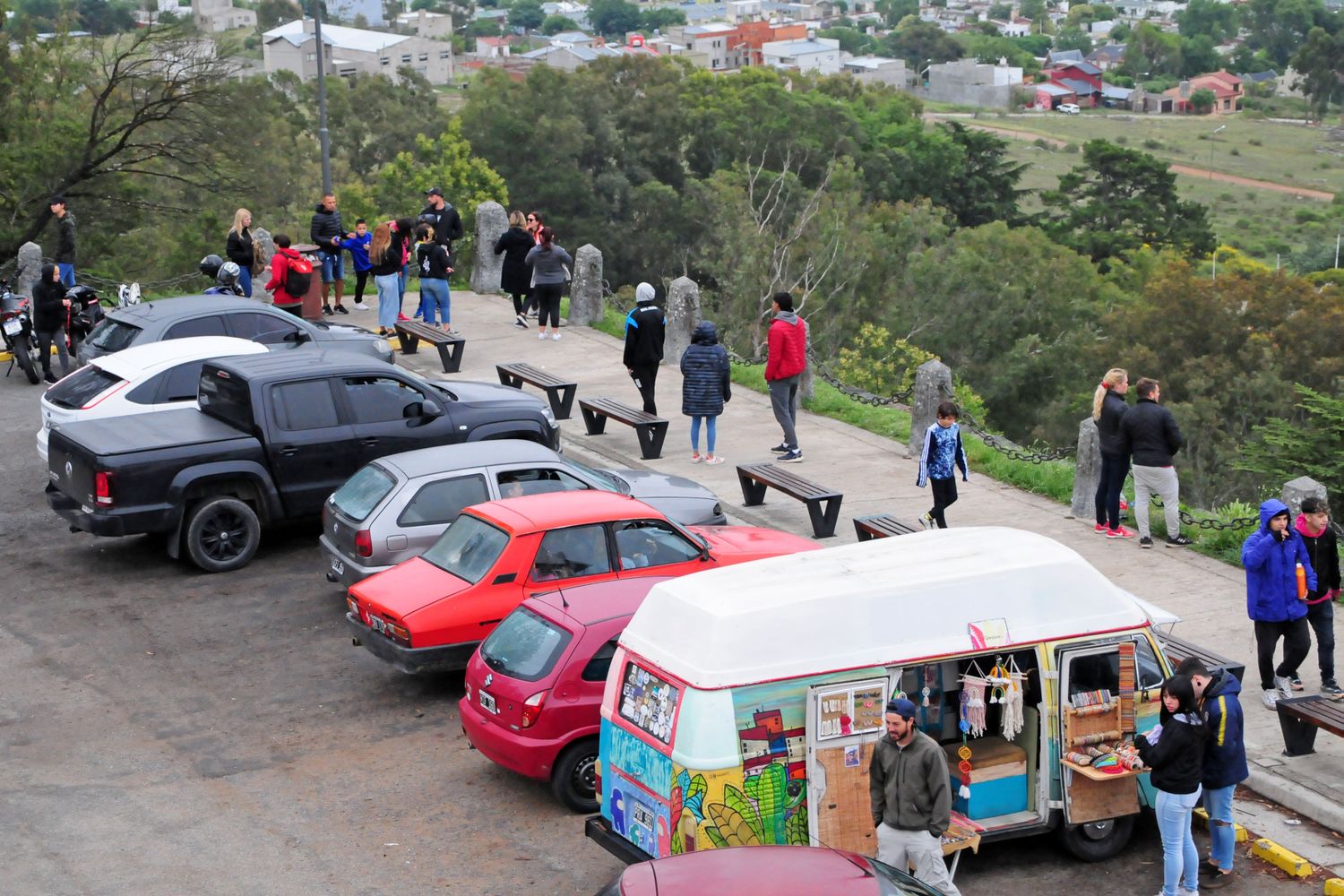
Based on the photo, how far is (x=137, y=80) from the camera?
3697 centimetres

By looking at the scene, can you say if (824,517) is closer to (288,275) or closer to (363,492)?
(363,492)

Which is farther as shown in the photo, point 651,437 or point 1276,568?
point 651,437

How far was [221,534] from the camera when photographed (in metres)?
15.1

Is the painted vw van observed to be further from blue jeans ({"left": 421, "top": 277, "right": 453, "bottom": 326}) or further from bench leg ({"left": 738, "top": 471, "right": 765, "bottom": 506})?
blue jeans ({"left": 421, "top": 277, "right": 453, "bottom": 326})

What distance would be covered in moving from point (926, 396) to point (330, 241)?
11.1m

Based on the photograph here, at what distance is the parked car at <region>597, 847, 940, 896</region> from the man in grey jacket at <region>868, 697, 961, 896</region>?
3.75 ft

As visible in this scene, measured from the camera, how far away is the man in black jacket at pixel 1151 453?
1509cm

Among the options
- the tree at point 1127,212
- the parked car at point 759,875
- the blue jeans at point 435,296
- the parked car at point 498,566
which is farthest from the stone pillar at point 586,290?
the tree at point 1127,212

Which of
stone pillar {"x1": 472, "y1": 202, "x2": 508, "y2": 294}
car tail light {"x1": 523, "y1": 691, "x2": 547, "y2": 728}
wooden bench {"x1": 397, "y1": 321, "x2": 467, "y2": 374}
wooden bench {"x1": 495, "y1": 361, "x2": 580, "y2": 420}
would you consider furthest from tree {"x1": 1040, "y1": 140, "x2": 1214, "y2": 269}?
car tail light {"x1": 523, "y1": 691, "x2": 547, "y2": 728}

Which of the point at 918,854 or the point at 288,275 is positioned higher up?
the point at 288,275

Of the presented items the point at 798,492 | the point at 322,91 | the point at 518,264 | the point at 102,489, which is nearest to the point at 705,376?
the point at 798,492

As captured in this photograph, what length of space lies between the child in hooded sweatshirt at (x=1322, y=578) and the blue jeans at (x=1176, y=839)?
327 centimetres

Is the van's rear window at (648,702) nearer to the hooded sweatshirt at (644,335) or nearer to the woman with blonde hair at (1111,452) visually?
the woman with blonde hair at (1111,452)

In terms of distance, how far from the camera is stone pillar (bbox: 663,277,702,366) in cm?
2281
